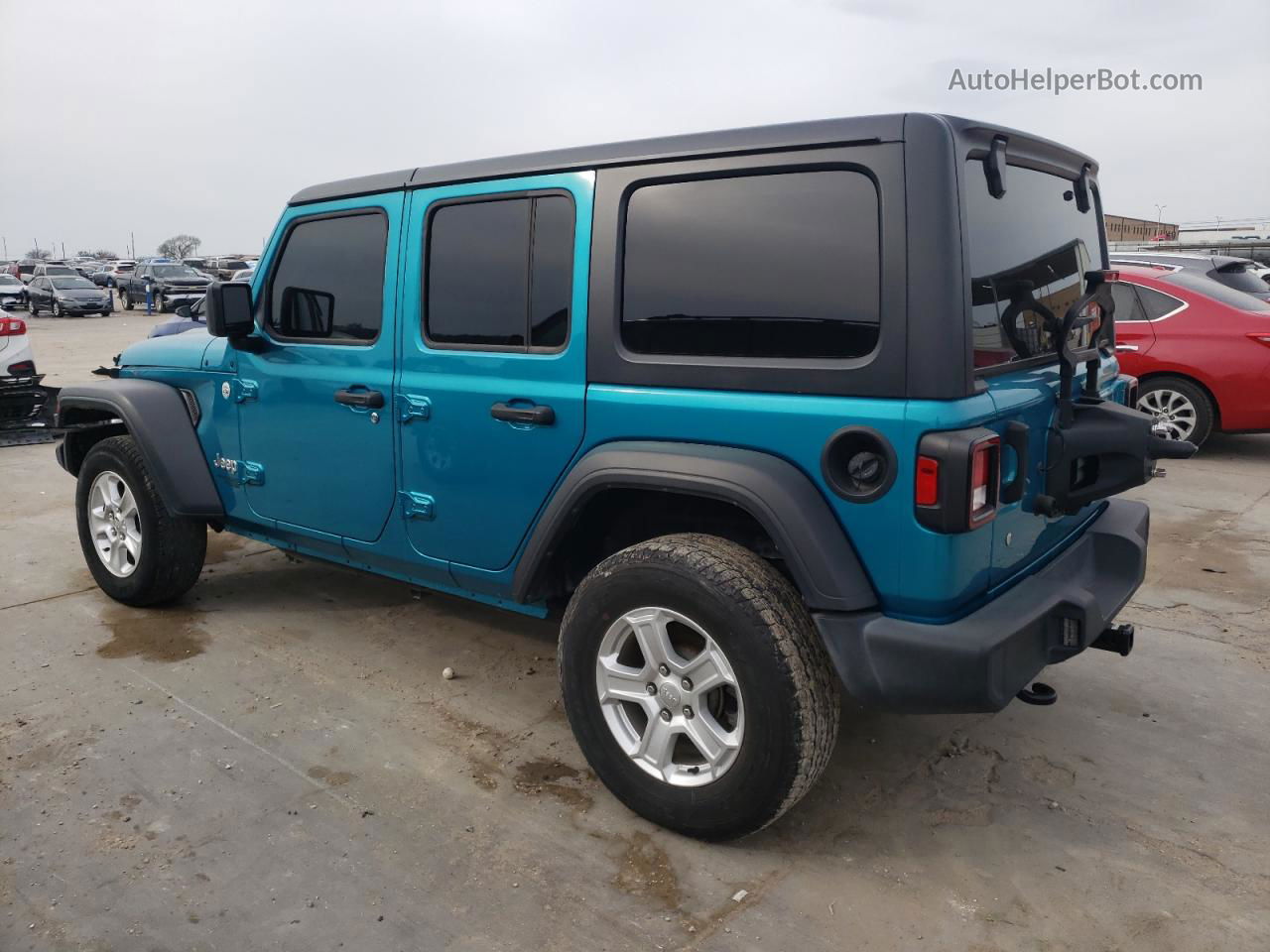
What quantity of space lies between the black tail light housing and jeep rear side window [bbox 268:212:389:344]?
7.11 ft

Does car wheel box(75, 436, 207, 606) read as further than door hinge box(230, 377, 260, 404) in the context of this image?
Yes

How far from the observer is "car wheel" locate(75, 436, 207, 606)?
450 cm

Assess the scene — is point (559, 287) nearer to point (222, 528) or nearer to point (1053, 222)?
point (1053, 222)

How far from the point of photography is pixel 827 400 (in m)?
2.56

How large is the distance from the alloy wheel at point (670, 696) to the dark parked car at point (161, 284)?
114 ft

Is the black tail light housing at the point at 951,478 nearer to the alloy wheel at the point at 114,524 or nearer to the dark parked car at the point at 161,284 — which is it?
the alloy wheel at the point at 114,524

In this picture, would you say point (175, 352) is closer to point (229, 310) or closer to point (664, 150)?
point (229, 310)

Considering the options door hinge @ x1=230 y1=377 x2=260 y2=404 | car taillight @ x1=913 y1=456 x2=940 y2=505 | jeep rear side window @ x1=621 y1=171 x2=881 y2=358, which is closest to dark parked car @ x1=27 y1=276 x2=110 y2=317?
door hinge @ x1=230 y1=377 x2=260 y2=404

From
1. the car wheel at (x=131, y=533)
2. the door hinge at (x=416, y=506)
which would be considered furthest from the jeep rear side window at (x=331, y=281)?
the car wheel at (x=131, y=533)

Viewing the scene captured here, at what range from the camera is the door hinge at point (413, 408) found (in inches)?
137

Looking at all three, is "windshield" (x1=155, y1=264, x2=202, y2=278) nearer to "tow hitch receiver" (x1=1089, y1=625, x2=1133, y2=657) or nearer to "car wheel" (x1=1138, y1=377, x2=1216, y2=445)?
"car wheel" (x1=1138, y1=377, x2=1216, y2=445)

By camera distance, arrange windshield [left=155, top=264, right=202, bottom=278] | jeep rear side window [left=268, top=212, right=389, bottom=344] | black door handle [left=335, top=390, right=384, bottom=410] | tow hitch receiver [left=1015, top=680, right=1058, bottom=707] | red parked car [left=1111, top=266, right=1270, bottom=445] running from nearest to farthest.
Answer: tow hitch receiver [left=1015, top=680, right=1058, bottom=707], black door handle [left=335, top=390, right=384, bottom=410], jeep rear side window [left=268, top=212, right=389, bottom=344], red parked car [left=1111, top=266, right=1270, bottom=445], windshield [left=155, top=264, right=202, bottom=278]

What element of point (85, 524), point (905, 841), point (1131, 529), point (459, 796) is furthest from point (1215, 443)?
point (85, 524)

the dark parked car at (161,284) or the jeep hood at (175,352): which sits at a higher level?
the dark parked car at (161,284)
